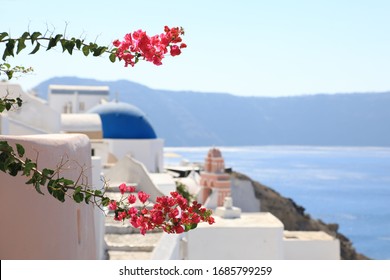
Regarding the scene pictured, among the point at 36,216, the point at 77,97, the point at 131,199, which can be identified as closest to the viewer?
the point at 131,199

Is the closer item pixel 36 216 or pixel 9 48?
pixel 9 48

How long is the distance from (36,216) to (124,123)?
1575 cm

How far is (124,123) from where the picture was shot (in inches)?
735

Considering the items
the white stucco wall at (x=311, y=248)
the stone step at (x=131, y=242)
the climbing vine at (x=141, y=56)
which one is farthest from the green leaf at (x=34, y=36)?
the white stucco wall at (x=311, y=248)

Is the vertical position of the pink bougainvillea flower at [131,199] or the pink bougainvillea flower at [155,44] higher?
the pink bougainvillea flower at [155,44]

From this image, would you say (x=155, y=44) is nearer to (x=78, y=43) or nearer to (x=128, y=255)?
(x=78, y=43)

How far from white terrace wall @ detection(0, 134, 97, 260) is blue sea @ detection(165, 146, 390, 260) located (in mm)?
11146

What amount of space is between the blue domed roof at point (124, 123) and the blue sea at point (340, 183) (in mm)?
8056

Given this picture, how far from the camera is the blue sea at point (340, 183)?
1198 inches

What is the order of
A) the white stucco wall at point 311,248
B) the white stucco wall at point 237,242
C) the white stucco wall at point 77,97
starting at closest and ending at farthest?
the white stucco wall at point 237,242, the white stucco wall at point 311,248, the white stucco wall at point 77,97

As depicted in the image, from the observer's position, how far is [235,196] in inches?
873

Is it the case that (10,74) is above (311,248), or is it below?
above

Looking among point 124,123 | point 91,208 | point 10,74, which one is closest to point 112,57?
point 10,74

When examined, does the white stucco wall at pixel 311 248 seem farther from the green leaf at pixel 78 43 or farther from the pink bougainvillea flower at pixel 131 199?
the green leaf at pixel 78 43
